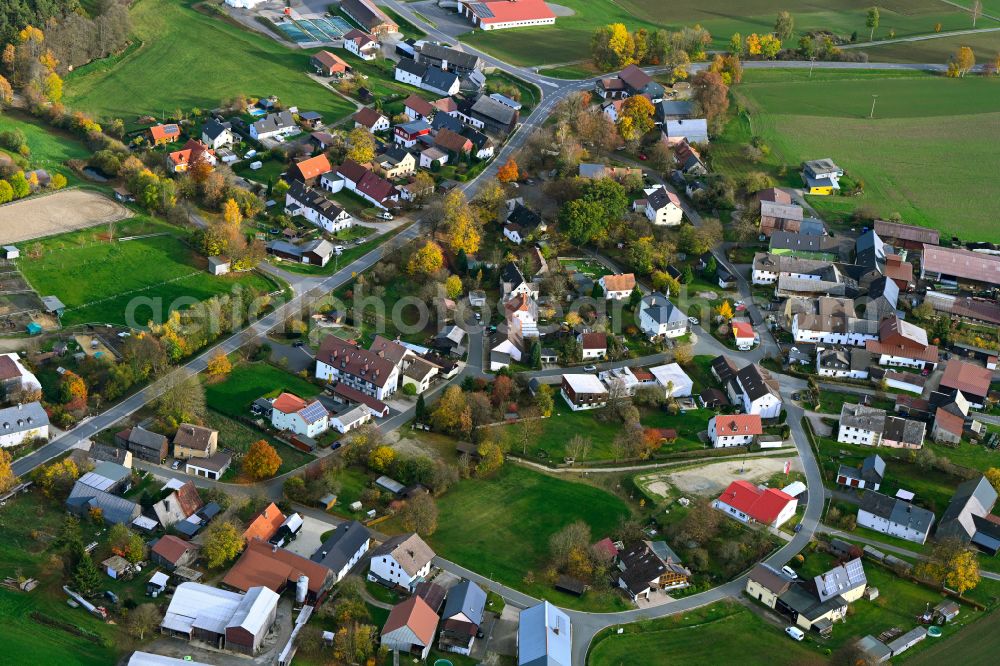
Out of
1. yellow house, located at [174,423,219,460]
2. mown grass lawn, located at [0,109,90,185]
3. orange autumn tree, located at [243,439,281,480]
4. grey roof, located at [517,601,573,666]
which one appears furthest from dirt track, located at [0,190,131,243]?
grey roof, located at [517,601,573,666]

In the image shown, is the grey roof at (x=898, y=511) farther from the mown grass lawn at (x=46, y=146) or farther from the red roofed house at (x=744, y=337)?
the mown grass lawn at (x=46, y=146)

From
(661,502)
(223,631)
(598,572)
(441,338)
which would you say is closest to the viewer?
(223,631)

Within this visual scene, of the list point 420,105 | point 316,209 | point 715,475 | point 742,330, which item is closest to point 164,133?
point 316,209

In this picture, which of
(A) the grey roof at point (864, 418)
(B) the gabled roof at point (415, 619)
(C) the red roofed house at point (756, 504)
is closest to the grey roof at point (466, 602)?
(B) the gabled roof at point (415, 619)

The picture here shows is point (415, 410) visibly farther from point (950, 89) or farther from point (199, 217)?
point (950, 89)

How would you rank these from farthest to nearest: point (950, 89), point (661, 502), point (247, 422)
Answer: point (950, 89)
point (247, 422)
point (661, 502)

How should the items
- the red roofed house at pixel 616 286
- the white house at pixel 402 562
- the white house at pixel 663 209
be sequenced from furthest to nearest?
1. the white house at pixel 663 209
2. the red roofed house at pixel 616 286
3. the white house at pixel 402 562

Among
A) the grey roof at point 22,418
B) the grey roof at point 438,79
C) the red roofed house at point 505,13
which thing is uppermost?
the red roofed house at point 505,13

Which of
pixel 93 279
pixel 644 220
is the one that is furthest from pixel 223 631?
pixel 644 220
